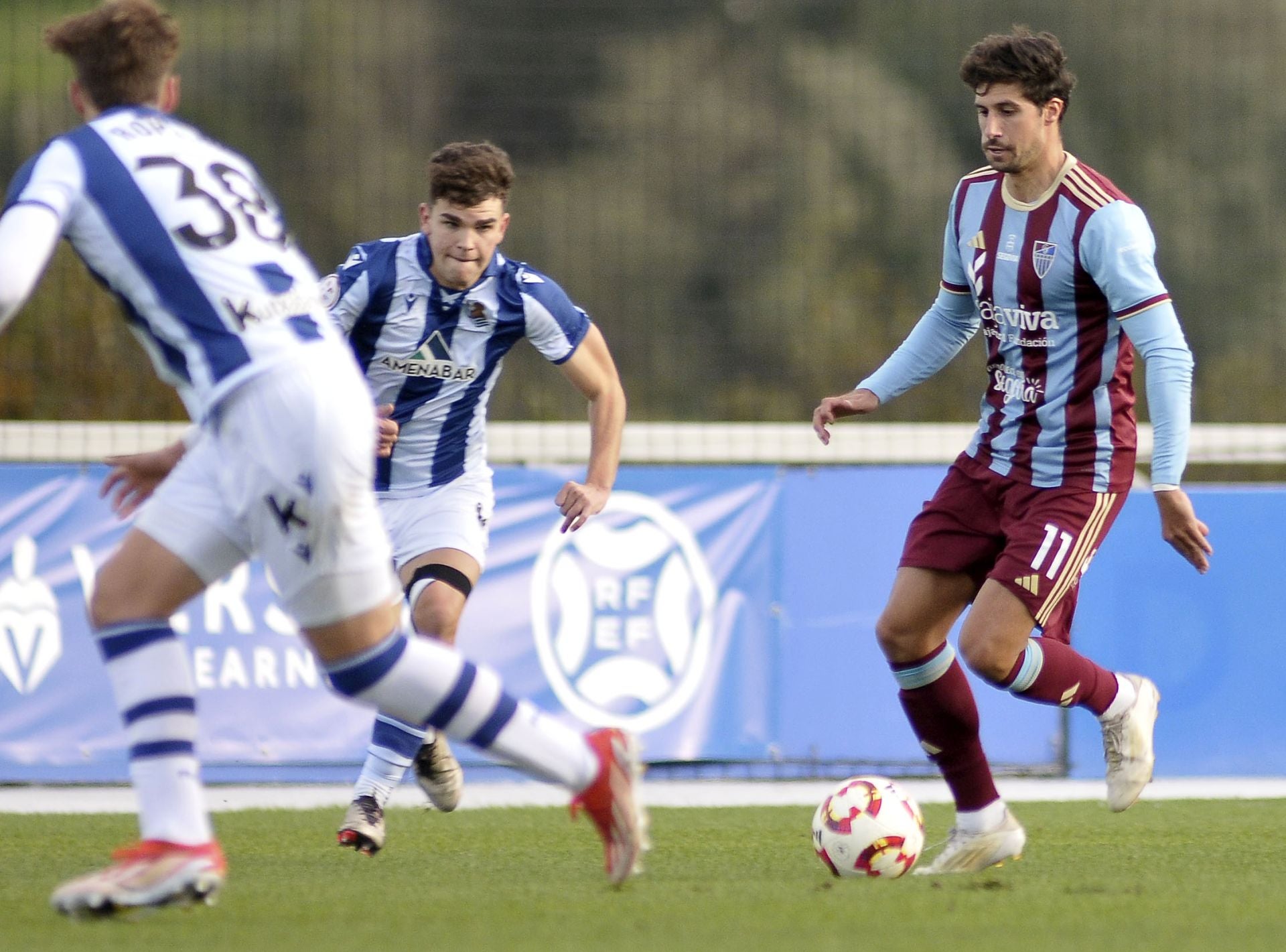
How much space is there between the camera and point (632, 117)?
33.4ft

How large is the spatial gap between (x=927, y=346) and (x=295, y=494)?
236 cm

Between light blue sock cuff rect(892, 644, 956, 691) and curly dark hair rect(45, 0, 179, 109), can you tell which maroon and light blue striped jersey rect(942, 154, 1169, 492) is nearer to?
light blue sock cuff rect(892, 644, 956, 691)

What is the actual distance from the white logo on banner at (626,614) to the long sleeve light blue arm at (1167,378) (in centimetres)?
368

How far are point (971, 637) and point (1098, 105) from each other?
20.5 ft

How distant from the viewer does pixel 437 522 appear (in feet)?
19.2

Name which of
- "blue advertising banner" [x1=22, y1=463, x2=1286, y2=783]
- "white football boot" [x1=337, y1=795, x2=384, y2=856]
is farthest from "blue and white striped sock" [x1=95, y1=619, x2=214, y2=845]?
"blue advertising banner" [x1=22, y1=463, x2=1286, y2=783]

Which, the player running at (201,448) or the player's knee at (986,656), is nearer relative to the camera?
the player running at (201,448)

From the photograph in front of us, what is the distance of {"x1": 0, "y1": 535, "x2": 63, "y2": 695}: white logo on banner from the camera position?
805 centimetres

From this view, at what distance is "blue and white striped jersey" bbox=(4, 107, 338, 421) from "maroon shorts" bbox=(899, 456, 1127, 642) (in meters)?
2.00

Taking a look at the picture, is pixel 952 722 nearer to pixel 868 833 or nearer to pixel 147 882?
pixel 868 833

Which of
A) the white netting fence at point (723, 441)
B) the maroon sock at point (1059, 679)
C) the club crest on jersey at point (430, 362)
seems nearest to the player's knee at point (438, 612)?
the club crest on jersey at point (430, 362)

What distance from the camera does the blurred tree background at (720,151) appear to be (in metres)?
9.92

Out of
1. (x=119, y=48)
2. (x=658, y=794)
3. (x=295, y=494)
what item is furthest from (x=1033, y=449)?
(x=658, y=794)

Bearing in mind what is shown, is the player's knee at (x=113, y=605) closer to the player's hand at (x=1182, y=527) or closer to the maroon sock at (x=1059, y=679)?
the maroon sock at (x=1059, y=679)
